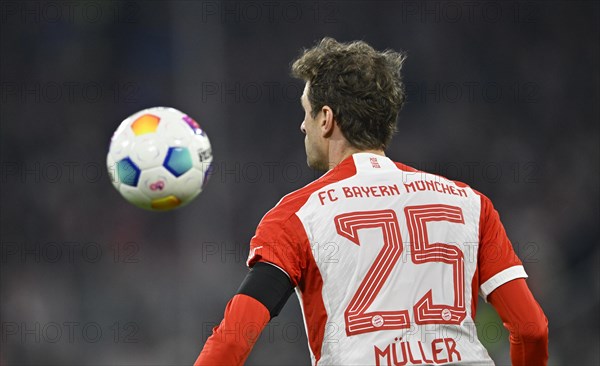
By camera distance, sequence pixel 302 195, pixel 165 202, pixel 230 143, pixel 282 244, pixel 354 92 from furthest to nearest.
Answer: pixel 230 143
pixel 165 202
pixel 354 92
pixel 302 195
pixel 282 244

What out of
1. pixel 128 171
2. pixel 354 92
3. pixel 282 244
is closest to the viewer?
pixel 282 244

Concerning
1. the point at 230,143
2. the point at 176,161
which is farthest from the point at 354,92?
the point at 230,143

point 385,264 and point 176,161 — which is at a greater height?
point 176,161

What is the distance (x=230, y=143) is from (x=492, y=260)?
5338 mm

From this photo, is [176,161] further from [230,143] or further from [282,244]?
[230,143]

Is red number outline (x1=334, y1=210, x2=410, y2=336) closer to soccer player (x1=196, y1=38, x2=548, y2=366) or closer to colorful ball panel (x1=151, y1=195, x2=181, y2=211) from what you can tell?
soccer player (x1=196, y1=38, x2=548, y2=366)

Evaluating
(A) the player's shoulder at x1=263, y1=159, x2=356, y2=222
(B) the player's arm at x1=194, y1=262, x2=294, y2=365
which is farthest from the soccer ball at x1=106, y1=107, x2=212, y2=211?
(B) the player's arm at x1=194, y1=262, x2=294, y2=365

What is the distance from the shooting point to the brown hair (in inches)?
85.1

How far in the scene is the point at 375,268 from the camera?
1917mm

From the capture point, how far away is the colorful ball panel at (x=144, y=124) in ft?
9.50

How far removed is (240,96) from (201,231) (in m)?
1.33

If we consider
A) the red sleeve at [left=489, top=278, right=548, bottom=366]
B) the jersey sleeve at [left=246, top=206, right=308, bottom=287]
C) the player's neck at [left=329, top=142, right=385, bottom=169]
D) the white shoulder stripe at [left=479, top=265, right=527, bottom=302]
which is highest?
the player's neck at [left=329, top=142, right=385, bottom=169]

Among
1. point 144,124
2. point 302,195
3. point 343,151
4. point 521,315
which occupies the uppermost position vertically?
point 144,124

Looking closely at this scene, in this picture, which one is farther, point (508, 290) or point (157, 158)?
point (157, 158)
